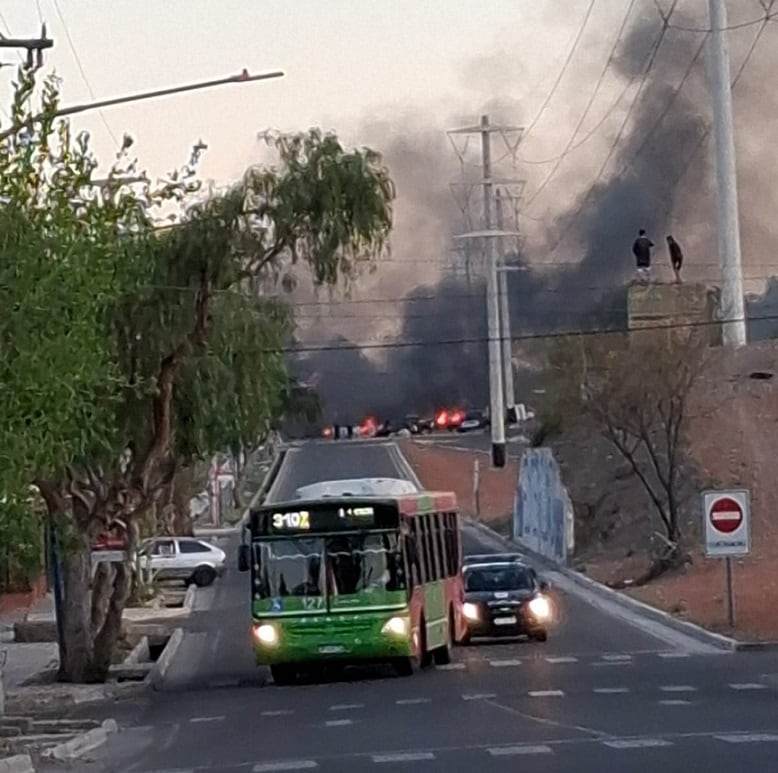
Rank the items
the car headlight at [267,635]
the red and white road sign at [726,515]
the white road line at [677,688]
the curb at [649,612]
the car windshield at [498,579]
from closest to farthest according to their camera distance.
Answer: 1. the white road line at [677,688]
2. the car headlight at [267,635]
3. the curb at [649,612]
4. the red and white road sign at [726,515]
5. the car windshield at [498,579]

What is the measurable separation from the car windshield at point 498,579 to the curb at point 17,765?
772 inches

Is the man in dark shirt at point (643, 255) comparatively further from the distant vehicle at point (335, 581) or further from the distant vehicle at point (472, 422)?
the distant vehicle at point (472, 422)

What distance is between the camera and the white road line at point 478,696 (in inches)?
1050

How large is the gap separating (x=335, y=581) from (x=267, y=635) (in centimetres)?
136

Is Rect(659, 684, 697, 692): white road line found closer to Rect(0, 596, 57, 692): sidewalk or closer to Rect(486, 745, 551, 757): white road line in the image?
Rect(486, 745, 551, 757): white road line

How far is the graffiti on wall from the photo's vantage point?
2517 inches

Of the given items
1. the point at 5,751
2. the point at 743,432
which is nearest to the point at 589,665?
the point at 5,751

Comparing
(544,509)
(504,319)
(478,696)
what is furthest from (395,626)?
(504,319)

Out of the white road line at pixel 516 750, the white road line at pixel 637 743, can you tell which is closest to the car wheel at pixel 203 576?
the white road line at pixel 516 750

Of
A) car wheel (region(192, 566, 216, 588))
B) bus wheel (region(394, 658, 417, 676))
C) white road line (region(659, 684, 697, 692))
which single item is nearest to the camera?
white road line (region(659, 684, 697, 692))

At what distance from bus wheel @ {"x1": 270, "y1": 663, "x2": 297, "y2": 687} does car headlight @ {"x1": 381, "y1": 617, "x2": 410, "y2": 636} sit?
87.5 inches

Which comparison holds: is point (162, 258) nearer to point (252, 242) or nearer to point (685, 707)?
point (252, 242)

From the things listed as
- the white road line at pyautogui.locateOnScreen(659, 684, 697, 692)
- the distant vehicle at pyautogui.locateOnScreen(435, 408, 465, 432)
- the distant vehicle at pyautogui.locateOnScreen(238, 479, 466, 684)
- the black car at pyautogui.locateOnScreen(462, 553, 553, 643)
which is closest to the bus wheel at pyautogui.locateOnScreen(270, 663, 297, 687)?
the distant vehicle at pyautogui.locateOnScreen(238, 479, 466, 684)

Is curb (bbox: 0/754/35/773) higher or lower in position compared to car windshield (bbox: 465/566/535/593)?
lower
